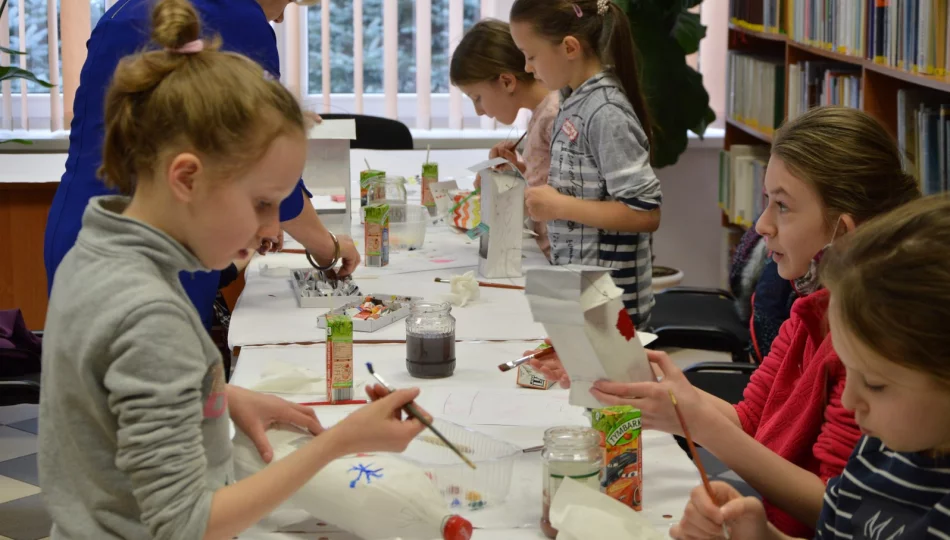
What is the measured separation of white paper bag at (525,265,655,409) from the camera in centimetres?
125

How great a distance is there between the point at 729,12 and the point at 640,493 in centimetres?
401

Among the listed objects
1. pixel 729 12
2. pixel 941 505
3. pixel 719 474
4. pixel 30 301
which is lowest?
pixel 719 474

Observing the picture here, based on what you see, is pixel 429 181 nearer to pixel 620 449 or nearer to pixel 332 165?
pixel 332 165

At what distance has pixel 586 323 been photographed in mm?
1262

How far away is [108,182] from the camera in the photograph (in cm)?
122

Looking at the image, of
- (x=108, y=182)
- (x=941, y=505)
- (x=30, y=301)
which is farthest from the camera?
(x=30, y=301)

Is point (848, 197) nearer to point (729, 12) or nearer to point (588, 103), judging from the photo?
point (588, 103)

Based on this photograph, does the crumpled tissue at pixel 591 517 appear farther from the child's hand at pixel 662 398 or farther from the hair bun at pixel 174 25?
the hair bun at pixel 174 25

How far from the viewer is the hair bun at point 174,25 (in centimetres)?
120

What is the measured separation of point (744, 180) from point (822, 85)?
Result: 41.1 inches

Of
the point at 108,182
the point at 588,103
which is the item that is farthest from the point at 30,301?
the point at 108,182

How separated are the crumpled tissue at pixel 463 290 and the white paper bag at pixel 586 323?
1.10 m

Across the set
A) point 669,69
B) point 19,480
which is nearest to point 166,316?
point 19,480

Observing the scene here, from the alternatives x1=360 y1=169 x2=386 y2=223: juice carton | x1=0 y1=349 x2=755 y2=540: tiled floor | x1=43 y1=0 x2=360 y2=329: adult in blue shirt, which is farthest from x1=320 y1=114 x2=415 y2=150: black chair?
x1=43 y1=0 x2=360 y2=329: adult in blue shirt
